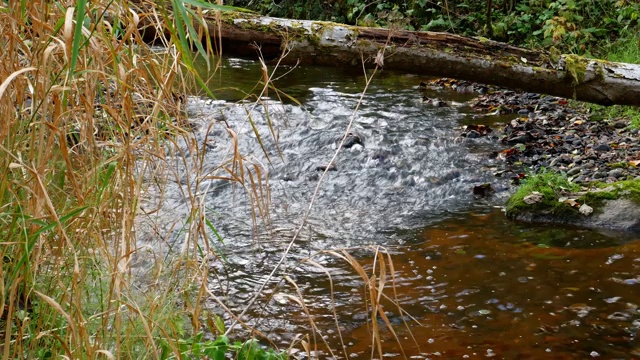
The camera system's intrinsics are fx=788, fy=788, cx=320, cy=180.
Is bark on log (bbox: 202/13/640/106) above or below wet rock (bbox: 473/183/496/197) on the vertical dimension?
above

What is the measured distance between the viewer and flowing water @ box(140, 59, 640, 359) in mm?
3748

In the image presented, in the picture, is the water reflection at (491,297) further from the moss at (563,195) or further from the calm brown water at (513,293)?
the moss at (563,195)

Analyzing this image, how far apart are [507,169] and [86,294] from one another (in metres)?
4.65

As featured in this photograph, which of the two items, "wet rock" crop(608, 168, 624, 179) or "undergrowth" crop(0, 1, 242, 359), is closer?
"undergrowth" crop(0, 1, 242, 359)

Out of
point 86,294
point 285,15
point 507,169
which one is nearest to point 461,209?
point 507,169

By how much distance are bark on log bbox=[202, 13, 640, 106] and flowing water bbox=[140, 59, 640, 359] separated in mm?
496

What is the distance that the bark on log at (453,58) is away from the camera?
5.77 m

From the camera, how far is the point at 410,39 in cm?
583

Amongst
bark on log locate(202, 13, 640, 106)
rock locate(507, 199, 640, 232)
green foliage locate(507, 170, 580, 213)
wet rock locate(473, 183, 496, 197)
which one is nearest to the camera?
rock locate(507, 199, 640, 232)

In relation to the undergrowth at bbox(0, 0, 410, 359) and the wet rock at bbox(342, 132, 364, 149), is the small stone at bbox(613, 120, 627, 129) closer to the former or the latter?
the wet rock at bbox(342, 132, 364, 149)

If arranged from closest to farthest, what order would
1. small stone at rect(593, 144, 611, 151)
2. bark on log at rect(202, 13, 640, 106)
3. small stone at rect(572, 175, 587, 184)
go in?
bark on log at rect(202, 13, 640, 106)
small stone at rect(572, 175, 587, 184)
small stone at rect(593, 144, 611, 151)

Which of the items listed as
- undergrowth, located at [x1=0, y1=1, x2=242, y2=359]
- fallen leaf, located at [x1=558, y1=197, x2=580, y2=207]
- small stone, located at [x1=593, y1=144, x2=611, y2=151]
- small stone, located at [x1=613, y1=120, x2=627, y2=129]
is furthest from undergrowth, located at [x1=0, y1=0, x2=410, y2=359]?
small stone, located at [x1=613, y1=120, x2=627, y2=129]

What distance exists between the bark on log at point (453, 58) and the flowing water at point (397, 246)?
19.5 inches

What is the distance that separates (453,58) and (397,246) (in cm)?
166
